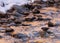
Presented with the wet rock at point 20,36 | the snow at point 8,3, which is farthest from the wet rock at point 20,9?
the wet rock at point 20,36

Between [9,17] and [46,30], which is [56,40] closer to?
[46,30]

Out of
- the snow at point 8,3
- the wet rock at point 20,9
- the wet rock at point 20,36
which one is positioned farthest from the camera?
the snow at point 8,3

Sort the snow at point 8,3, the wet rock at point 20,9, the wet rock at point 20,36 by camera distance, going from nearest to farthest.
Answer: the wet rock at point 20,36, the wet rock at point 20,9, the snow at point 8,3

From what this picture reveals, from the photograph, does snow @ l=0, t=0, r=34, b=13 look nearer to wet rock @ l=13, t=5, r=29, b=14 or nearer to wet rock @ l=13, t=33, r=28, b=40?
wet rock @ l=13, t=5, r=29, b=14

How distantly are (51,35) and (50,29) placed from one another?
1.35 ft

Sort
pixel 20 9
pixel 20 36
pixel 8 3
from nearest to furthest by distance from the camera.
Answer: pixel 20 36 → pixel 20 9 → pixel 8 3

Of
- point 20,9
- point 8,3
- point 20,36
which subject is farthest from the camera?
point 8,3

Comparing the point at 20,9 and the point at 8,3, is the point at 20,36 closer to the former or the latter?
the point at 20,9

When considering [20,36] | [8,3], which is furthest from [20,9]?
[20,36]

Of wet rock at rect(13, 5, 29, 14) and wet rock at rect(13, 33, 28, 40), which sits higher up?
wet rock at rect(13, 5, 29, 14)

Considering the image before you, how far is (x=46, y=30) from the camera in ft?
18.5

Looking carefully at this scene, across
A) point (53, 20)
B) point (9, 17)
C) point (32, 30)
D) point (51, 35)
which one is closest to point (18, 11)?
point (9, 17)

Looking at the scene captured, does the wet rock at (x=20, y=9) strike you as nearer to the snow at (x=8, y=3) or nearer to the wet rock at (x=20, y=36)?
the snow at (x=8, y=3)

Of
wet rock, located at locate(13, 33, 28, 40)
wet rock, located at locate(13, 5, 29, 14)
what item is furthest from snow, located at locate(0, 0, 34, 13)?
wet rock, located at locate(13, 33, 28, 40)
